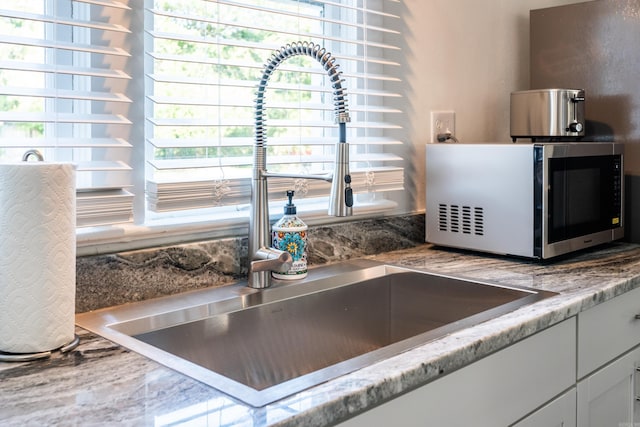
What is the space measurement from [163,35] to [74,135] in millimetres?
269

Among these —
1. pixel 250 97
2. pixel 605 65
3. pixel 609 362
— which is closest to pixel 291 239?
pixel 250 97

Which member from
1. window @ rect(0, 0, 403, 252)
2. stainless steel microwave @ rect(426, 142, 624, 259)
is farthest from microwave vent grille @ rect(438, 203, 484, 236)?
window @ rect(0, 0, 403, 252)

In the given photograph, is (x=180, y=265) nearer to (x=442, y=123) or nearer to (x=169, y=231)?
(x=169, y=231)

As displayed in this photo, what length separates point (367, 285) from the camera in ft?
5.29

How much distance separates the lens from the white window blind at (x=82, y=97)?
124 centimetres

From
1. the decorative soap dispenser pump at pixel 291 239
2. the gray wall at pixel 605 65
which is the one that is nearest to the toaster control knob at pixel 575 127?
the gray wall at pixel 605 65

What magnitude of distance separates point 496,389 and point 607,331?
18.2 inches

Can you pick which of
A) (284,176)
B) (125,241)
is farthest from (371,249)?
(125,241)

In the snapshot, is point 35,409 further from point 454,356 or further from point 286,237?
point 286,237

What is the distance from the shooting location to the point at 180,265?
141 centimetres

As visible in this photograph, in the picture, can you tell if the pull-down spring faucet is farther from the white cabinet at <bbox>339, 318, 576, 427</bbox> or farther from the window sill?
the white cabinet at <bbox>339, 318, 576, 427</bbox>

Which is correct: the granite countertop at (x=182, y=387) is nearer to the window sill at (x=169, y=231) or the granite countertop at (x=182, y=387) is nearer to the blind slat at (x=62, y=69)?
the window sill at (x=169, y=231)

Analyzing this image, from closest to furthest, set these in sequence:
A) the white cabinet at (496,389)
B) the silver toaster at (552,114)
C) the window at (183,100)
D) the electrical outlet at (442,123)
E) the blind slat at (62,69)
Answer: the white cabinet at (496,389)
the blind slat at (62,69)
the window at (183,100)
the silver toaster at (552,114)
the electrical outlet at (442,123)

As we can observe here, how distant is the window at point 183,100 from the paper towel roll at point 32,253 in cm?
22
